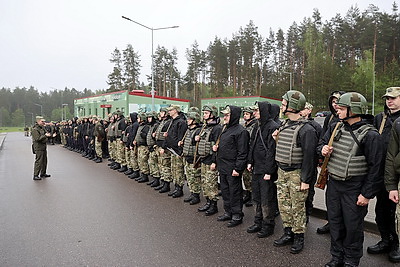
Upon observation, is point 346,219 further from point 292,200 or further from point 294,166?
point 294,166

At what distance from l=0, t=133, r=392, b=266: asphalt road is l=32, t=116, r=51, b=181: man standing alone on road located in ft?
6.29

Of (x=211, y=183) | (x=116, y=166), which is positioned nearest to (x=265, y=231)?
(x=211, y=183)

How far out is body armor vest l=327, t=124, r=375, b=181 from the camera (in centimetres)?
336

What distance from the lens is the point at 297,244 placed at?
412 centimetres

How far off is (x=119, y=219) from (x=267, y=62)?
2010 inches

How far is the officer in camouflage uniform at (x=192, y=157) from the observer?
643cm

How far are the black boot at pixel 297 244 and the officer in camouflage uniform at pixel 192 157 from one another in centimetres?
275

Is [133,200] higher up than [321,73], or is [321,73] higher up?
[321,73]

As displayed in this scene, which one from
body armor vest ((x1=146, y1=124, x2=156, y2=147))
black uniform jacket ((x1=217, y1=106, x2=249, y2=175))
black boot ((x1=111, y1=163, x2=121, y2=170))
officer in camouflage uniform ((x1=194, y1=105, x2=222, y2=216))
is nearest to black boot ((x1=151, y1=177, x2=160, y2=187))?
body armor vest ((x1=146, y1=124, x2=156, y2=147))

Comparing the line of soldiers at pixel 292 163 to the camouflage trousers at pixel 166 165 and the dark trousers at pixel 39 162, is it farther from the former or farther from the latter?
the dark trousers at pixel 39 162

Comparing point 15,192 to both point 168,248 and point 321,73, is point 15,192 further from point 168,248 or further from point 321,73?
point 321,73

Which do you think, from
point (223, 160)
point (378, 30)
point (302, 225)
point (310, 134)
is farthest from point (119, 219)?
point (378, 30)

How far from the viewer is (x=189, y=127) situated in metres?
6.80

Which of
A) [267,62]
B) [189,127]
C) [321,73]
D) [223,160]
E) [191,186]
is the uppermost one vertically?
[267,62]
